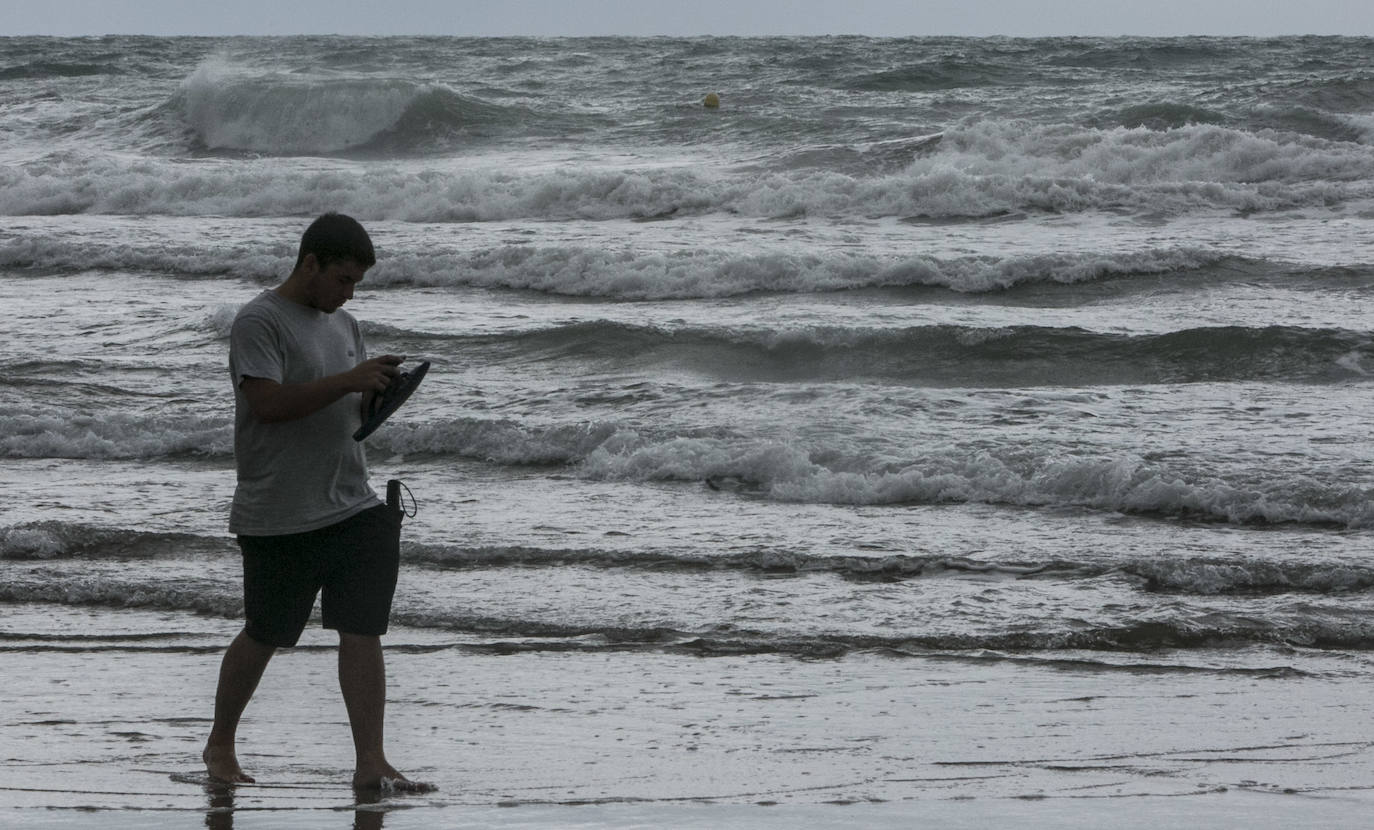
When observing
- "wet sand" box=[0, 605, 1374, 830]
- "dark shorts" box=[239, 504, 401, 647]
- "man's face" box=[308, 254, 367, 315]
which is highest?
"man's face" box=[308, 254, 367, 315]

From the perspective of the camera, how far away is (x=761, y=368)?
1137cm

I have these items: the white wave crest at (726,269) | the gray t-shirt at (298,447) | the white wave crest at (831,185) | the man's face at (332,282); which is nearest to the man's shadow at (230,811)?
the gray t-shirt at (298,447)

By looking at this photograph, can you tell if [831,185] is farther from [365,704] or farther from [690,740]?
[365,704]

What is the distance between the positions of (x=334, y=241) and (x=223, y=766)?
137 centimetres

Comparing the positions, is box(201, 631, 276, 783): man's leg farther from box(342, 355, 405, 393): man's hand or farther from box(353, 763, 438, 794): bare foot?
box(342, 355, 405, 393): man's hand

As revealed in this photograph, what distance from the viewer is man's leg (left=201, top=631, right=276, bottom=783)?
4.07 metres

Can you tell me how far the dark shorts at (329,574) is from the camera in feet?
13.0

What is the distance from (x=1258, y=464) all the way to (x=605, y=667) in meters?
4.18

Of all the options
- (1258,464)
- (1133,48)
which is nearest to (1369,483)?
(1258,464)

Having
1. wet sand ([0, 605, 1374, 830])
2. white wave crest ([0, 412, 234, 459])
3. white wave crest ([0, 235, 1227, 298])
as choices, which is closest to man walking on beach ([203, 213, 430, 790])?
wet sand ([0, 605, 1374, 830])

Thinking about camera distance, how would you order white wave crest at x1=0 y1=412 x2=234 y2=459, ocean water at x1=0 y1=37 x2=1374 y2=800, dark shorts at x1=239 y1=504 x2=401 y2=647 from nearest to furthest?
dark shorts at x1=239 y1=504 x2=401 y2=647, ocean water at x1=0 y1=37 x2=1374 y2=800, white wave crest at x1=0 y1=412 x2=234 y2=459

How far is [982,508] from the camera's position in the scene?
7.67 metres

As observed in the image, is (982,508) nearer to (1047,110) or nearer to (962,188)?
(962,188)

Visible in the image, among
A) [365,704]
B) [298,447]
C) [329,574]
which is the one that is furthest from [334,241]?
[365,704]
